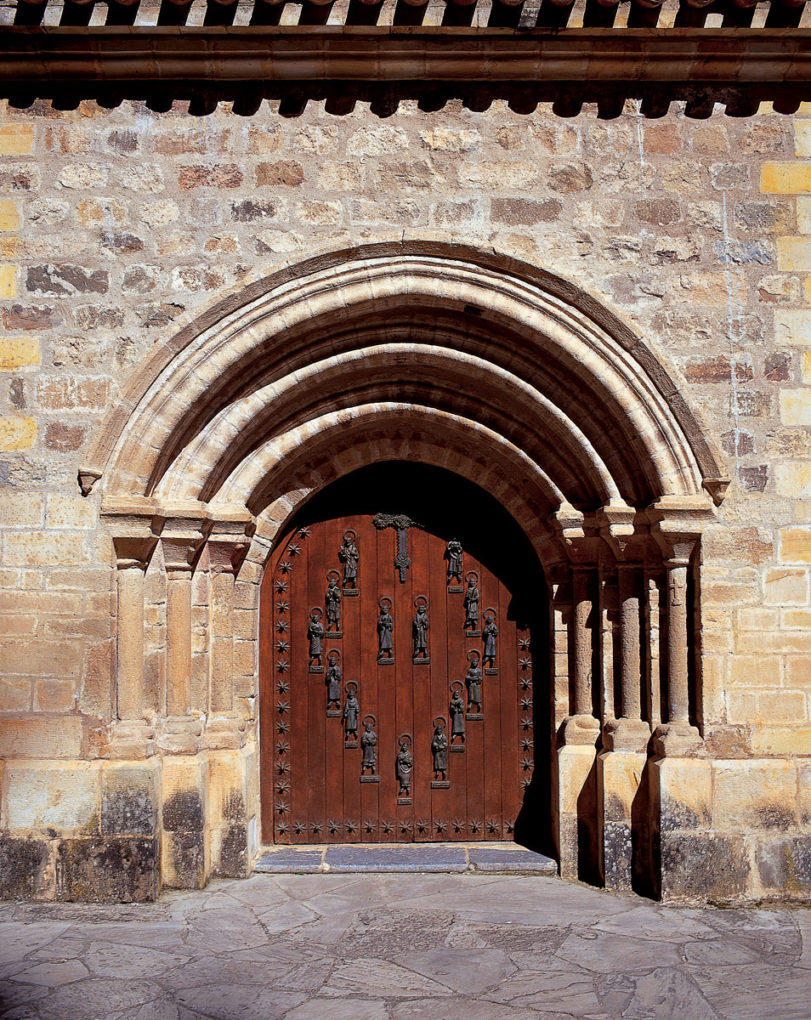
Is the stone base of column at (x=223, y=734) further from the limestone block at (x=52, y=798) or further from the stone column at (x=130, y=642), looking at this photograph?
the limestone block at (x=52, y=798)

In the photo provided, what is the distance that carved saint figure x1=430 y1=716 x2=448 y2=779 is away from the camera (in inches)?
195

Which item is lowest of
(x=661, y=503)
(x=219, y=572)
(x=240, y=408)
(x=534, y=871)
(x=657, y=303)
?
(x=534, y=871)

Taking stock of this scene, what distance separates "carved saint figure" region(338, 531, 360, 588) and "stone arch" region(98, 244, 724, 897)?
388 mm

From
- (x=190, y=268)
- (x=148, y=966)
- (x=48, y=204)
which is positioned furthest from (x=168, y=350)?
(x=148, y=966)

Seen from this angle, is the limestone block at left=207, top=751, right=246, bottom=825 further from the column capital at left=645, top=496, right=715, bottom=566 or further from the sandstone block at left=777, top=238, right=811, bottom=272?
the sandstone block at left=777, top=238, right=811, bottom=272

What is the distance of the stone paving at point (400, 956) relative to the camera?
10.2ft

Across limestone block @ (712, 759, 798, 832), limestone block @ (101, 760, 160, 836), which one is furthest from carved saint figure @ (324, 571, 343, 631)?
limestone block @ (712, 759, 798, 832)

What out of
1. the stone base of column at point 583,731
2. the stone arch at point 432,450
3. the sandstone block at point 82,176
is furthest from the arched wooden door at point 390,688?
the sandstone block at point 82,176

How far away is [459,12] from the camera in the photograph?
13.8 ft

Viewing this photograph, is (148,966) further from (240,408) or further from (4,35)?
(4,35)

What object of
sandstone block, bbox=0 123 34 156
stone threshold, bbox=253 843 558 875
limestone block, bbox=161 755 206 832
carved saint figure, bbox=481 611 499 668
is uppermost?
sandstone block, bbox=0 123 34 156

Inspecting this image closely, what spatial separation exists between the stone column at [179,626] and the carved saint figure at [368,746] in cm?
94

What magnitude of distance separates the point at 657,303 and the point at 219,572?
2.50 metres

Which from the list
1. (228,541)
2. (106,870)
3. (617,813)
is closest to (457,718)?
(617,813)
